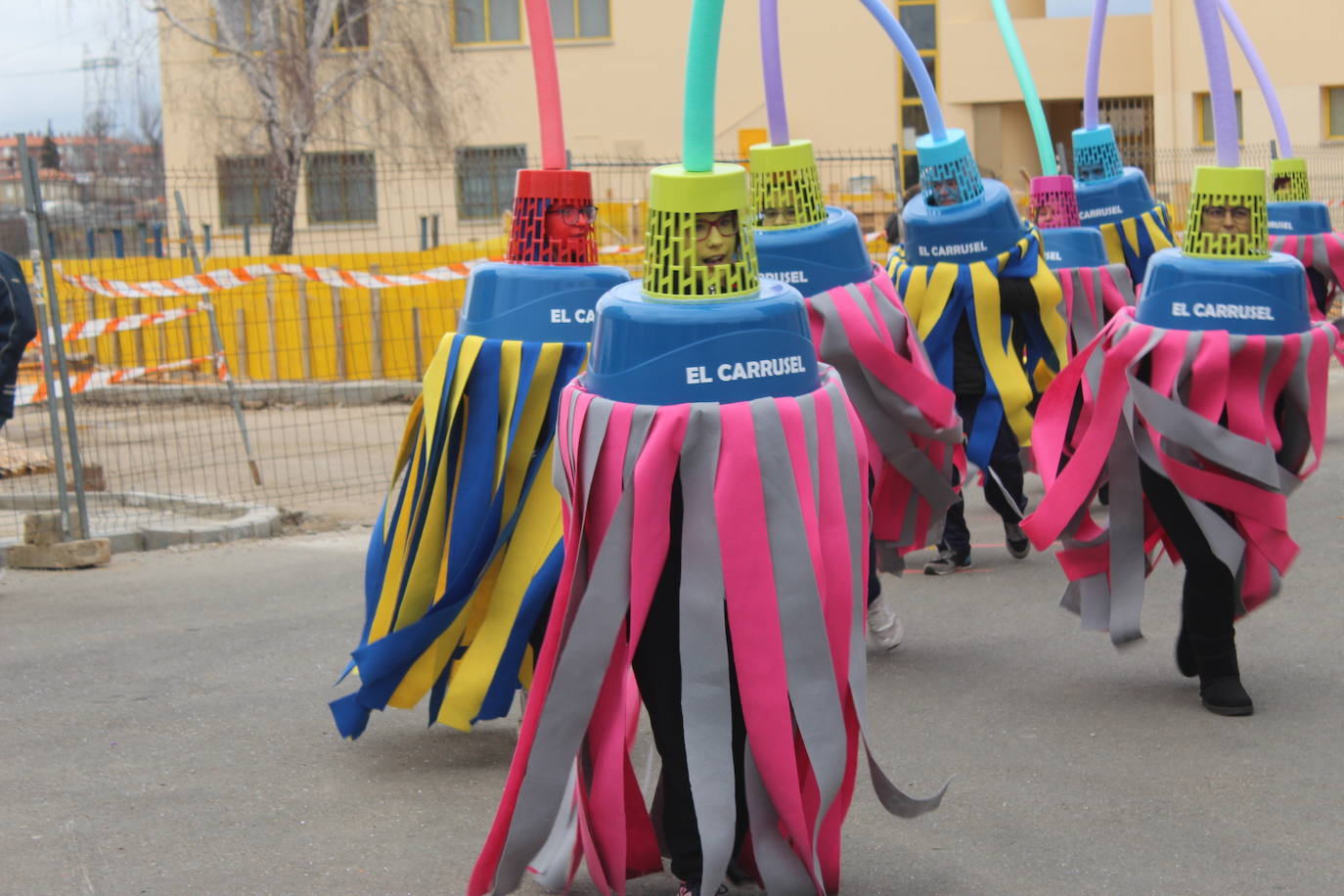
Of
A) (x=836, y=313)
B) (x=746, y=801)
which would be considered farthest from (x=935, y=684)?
(x=746, y=801)

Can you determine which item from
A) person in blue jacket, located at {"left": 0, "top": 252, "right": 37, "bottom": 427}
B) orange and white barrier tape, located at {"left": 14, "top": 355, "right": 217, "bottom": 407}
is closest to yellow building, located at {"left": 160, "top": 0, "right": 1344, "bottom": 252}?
orange and white barrier tape, located at {"left": 14, "top": 355, "right": 217, "bottom": 407}

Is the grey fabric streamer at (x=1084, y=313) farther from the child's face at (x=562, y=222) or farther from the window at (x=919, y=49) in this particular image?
the window at (x=919, y=49)

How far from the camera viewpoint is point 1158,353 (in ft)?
16.3

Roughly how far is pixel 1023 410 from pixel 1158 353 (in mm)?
1954

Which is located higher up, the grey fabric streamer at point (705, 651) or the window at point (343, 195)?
the window at point (343, 195)

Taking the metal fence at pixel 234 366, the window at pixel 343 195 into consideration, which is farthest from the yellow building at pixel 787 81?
the metal fence at pixel 234 366

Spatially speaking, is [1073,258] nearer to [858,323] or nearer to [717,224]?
[858,323]

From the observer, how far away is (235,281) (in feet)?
40.5

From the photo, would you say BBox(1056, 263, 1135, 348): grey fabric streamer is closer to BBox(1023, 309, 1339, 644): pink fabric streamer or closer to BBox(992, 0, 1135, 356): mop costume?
BBox(992, 0, 1135, 356): mop costume

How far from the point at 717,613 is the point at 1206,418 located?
6.98ft

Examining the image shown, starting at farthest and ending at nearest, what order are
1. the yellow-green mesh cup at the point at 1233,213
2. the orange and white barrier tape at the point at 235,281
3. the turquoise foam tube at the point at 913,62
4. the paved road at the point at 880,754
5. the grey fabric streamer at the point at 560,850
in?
the orange and white barrier tape at the point at 235,281
the turquoise foam tube at the point at 913,62
the yellow-green mesh cup at the point at 1233,213
the paved road at the point at 880,754
the grey fabric streamer at the point at 560,850

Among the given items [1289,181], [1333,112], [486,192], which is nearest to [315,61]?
[486,192]

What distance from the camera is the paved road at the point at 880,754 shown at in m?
4.02

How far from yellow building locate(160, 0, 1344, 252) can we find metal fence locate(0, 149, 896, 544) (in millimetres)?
11593
